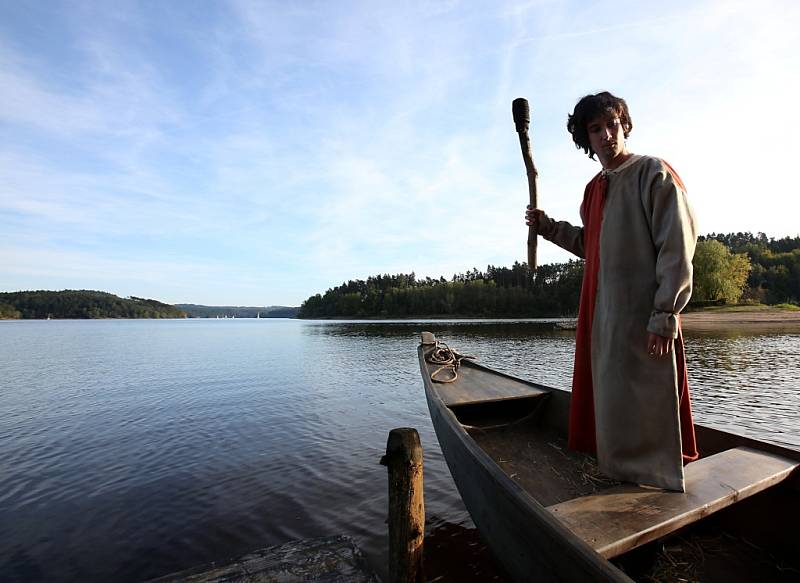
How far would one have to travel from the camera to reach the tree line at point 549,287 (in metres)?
57.8

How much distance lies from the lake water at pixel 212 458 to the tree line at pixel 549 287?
1939 inches

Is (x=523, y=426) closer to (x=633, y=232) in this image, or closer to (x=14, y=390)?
(x=633, y=232)

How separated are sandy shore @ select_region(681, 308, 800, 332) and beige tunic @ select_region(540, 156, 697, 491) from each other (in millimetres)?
48417

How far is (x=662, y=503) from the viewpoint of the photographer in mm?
2430

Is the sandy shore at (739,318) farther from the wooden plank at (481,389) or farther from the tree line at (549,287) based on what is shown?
the wooden plank at (481,389)

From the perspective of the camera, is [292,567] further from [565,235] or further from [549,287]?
[549,287]

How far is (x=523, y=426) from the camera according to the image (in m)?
5.50

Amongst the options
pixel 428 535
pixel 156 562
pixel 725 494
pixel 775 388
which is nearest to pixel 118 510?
pixel 156 562

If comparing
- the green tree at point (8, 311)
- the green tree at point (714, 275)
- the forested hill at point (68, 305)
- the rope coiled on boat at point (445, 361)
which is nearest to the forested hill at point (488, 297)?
the green tree at point (714, 275)

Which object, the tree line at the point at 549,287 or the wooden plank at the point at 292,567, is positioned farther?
the tree line at the point at 549,287

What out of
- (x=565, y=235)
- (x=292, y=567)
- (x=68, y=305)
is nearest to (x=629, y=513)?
(x=565, y=235)

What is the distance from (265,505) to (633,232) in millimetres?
5825

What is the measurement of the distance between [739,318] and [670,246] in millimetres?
60082

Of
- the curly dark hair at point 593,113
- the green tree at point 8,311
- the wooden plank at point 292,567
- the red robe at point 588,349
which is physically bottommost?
the wooden plank at point 292,567
